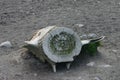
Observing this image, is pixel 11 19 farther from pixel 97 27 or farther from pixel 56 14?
pixel 97 27

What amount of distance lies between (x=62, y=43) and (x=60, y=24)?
1718 millimetres

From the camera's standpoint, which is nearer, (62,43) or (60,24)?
(62,43)

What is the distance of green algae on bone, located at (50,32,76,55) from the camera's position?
4.34 m

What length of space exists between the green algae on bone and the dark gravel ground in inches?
9.0

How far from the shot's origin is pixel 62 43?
14.3 ft

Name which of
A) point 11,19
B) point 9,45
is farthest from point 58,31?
point 11,19

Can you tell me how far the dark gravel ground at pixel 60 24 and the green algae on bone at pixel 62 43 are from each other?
0.75 ft

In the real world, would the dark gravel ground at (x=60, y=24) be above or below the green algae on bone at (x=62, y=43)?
below

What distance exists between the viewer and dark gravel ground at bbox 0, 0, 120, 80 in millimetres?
4340

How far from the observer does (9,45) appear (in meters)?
5.16

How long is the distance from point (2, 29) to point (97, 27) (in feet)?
4.70

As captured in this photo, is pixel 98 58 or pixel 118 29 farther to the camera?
pixel 118 29

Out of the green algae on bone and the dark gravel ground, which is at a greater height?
the green algae on bone

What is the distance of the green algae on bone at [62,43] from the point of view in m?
4.34
